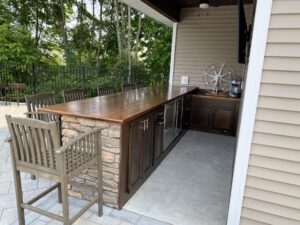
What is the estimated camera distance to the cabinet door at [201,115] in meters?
4.83

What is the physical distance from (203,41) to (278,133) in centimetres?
403

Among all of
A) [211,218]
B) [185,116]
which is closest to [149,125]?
[211,218]

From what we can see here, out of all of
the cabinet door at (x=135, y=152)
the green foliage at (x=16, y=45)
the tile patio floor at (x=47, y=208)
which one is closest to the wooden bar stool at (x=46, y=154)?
the tile patio floor at (x=47, y=208)

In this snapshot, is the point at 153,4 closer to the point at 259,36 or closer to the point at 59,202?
the point at 259,36

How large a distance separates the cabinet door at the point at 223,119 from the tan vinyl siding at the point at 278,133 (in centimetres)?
304

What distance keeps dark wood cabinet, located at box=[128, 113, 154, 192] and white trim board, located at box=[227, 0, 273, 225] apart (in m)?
0.98

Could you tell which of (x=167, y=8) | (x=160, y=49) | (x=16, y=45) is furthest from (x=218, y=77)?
(x=16, y=45)

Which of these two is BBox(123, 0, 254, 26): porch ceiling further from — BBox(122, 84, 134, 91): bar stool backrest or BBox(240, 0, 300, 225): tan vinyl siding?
BBox(240, 0, 300, 225): tan vinyl siding

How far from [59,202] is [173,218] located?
3.69ft

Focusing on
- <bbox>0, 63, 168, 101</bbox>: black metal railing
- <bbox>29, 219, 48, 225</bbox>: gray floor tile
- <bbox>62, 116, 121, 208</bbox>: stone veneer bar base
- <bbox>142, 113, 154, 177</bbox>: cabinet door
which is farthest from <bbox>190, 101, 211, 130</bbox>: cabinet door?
<bbox>29, 219, 48, 225</bbox>: gray floor tile

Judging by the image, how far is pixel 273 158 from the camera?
1.65 meters

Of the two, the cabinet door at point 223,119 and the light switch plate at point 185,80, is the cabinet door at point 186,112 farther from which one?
the light switch plate at point 185,80

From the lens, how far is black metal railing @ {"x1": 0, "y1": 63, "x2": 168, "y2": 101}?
6699 millimetres

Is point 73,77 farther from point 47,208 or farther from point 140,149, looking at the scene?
point 47,208
